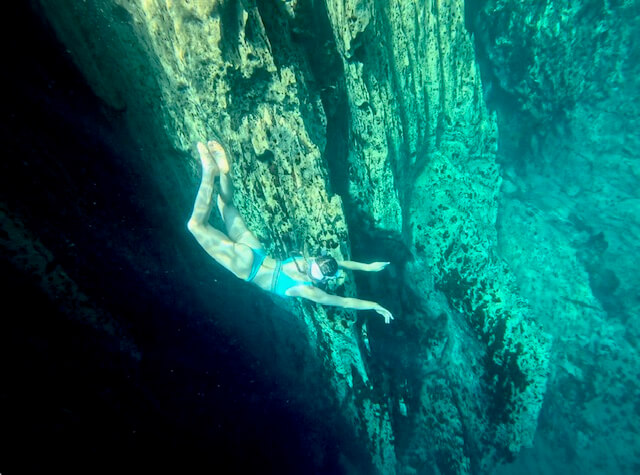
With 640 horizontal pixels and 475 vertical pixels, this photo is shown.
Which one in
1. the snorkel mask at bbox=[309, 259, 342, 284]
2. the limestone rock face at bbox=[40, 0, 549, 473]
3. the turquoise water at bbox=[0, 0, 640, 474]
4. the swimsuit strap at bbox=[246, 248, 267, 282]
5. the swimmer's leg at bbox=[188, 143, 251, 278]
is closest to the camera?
the turquoise water at bbox=[0, 0, 640, 474]

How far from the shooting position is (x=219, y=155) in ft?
11.4

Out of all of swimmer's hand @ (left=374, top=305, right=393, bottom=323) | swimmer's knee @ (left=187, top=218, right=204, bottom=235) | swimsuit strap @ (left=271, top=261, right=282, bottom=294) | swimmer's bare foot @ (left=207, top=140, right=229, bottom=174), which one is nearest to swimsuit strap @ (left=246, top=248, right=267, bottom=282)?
swimsuit strap @ (left=271, top=261, right=282, bottom=294)

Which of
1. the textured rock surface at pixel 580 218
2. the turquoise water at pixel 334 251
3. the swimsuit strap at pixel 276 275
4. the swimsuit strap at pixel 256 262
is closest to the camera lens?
the turquoise water at pixel 334 251

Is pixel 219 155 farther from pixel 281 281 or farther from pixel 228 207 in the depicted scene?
pixel 281 281

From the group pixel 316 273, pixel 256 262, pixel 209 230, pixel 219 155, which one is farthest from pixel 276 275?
pixel 219 155

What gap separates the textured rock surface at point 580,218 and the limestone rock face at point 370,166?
7.36ft

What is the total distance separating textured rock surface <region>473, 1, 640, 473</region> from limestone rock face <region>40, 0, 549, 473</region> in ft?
7.36

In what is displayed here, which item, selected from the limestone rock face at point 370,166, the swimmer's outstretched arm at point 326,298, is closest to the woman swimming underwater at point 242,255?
the swimmer's outstretched arm at point 326,298

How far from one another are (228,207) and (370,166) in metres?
2.30

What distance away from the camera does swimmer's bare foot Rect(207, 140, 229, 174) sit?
3.46 meters

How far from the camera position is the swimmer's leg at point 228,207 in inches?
136

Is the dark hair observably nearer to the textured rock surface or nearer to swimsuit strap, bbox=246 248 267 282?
swimsuit strap, bbox=246 248 267 282

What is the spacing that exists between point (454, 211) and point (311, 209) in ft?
11.3

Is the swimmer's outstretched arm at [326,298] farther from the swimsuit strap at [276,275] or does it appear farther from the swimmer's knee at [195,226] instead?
the swimmer's knee at [195,226]
